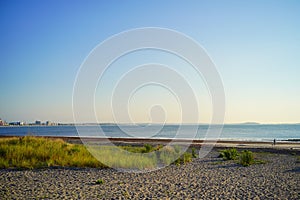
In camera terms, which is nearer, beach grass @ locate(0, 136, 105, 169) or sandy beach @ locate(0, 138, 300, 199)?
sandy beach @ locate(0, 138, 300, 199)

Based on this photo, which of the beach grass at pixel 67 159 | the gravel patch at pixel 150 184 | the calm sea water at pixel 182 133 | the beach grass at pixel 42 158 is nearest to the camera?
the gravel patch at pixel 150 184

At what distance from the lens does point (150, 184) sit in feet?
32.9

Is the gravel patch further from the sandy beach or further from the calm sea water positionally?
the calm sea water

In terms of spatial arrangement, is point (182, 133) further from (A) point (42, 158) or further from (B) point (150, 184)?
(B) point (150, 184)

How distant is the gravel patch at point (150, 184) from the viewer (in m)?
8.33

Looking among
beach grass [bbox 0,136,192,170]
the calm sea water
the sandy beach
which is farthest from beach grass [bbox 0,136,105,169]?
the calm sea water

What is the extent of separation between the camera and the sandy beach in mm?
8336

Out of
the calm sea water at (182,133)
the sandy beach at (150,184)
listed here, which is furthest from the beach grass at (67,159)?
the calm sea water at (182,133)

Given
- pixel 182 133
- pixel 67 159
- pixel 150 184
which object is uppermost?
pixel 67 159

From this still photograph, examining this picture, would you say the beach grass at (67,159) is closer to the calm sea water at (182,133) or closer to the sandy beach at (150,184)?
the sandy beach at (150,184)

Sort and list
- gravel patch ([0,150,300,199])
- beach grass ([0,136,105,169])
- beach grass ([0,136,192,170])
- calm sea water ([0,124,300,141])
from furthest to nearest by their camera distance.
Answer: calm sea water ([0,124,300,141]) < beach grass ([0,136,192,170]) < beach grass ([0,136,105,169]) < gravel patch ([0,150,300,199])

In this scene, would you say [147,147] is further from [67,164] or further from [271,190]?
[271,190]

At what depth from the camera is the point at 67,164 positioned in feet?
45.9

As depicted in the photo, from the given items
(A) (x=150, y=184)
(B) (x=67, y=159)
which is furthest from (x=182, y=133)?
(A) (x=150, y=184)
